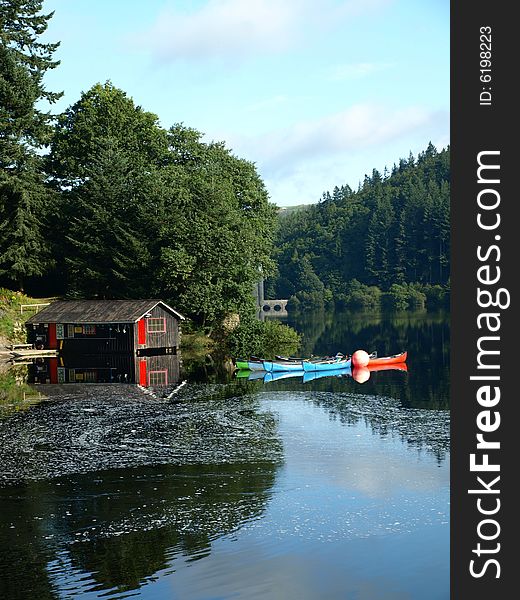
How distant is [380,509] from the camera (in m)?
21.9

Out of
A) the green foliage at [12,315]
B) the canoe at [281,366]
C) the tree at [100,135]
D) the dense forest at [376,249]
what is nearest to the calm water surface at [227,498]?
the canoe at [281,366]

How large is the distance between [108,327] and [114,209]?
1329 cm

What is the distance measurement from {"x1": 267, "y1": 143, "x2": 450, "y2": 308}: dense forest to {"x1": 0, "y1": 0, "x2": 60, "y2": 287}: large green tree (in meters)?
84.4

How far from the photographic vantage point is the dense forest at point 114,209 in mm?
64375

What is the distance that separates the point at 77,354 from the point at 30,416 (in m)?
23.2

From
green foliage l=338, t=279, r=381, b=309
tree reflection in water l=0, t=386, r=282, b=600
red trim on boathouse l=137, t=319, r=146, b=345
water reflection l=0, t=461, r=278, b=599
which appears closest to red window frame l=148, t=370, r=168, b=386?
red trim on boathouse l=137, t=319, r=146, b=345

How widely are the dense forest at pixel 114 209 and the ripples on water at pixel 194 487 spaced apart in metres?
27.4

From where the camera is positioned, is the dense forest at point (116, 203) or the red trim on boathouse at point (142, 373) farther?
the dense forest at point (116, 203)

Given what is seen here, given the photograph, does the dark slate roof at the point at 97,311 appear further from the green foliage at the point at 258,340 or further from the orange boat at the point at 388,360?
the orange boat at the point at 388,360

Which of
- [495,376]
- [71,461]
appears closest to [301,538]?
[495,376]

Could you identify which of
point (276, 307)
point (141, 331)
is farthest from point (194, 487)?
point (276, 307)

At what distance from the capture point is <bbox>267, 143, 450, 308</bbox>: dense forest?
156 metres

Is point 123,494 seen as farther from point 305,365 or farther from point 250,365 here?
point 305,365

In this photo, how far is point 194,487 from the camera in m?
24.2
